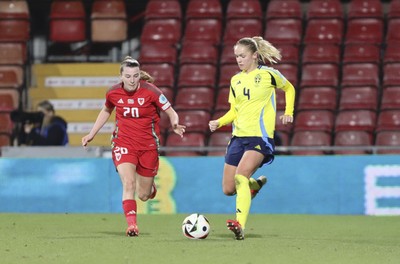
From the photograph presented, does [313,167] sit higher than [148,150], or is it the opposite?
[148,150]

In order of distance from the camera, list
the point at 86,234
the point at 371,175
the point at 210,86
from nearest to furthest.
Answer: the point at 86,234, the point at 371,175, the point at 210,86

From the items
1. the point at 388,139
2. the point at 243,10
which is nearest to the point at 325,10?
the point at 243,10

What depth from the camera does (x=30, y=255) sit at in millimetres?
8227

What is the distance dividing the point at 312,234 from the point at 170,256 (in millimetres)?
3084

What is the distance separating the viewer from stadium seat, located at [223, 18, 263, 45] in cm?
1816

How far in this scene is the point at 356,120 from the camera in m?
16.4

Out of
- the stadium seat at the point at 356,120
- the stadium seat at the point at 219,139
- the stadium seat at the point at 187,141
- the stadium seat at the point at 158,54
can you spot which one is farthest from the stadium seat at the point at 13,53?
the stadium seat at the point at 356,120

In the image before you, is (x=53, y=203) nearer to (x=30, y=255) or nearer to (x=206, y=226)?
(x=206, y=226)

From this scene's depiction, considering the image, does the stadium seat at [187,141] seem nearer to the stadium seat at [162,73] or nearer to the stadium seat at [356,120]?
the stadium seat at [162,73]

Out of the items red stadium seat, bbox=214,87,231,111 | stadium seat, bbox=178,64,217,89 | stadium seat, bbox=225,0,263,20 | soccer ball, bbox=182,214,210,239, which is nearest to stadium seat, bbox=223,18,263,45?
stadium seat, bbox=225,0,263,20

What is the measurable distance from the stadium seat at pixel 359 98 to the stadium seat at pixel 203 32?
8.41 ft

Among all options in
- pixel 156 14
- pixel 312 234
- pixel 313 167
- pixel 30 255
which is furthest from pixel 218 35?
pixel 30 255

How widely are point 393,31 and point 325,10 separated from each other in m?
1.24

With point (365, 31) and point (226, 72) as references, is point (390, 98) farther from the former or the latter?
point (226, 72)
